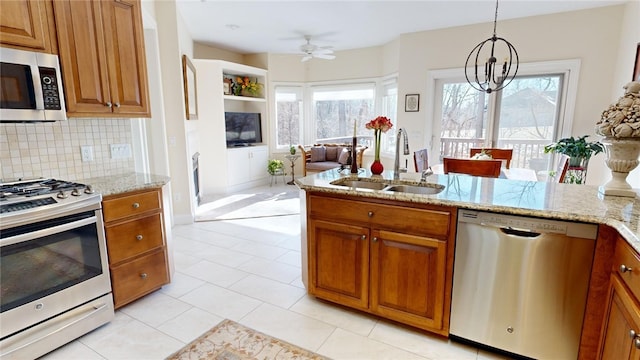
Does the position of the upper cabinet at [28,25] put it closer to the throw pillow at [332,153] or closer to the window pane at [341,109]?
the throw pillow at [332,153]

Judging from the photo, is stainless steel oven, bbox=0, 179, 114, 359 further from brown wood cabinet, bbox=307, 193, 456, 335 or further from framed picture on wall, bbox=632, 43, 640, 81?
framed picture on wall, bbox=632, 43, 640, 81

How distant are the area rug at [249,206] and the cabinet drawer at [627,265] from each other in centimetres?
368

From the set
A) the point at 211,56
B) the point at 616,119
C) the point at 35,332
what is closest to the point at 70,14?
the point at 35,332

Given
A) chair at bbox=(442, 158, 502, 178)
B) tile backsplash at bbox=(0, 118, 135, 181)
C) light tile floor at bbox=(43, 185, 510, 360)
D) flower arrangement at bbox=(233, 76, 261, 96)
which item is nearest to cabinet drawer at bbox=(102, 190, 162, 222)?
tile backsplash at bbox=(0, 118, 135, 181)

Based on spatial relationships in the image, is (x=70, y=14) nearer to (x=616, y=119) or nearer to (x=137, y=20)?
(x=137, y=20)

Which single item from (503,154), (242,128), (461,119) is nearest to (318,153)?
(242,128)

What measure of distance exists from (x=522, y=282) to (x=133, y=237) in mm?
2428

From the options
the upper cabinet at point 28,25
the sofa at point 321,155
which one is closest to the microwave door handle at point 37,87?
the upper cabinet at point 28,25

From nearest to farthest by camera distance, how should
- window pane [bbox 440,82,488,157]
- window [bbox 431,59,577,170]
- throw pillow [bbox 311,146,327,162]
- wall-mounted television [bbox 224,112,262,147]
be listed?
window [bbox 431,59,577,170]
window pane [bbox 440,82,488,157]
wall-mounted television [bbox 224,112,262,147]
throw pillow [bbox 311,146,327,162]

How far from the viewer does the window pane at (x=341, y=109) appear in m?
6.56

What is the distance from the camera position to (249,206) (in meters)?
5.09

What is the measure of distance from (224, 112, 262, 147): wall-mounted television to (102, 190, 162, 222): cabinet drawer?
12.9 feet

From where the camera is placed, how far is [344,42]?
19.2ft

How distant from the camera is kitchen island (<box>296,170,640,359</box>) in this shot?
1514 millimetres
